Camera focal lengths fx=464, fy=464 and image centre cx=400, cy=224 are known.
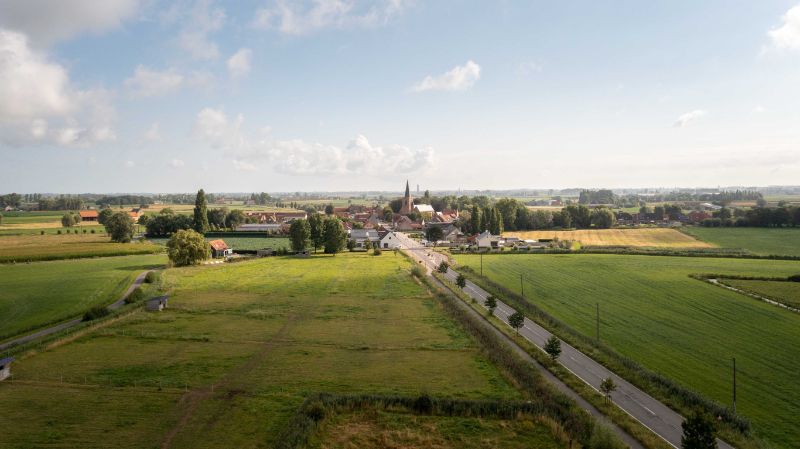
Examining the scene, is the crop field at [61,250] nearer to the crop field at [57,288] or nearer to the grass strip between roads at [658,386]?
the crop field at [57,288]

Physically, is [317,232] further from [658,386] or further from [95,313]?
[658,386]

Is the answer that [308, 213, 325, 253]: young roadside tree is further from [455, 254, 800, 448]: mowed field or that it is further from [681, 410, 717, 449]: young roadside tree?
[681, 410, 717, 449]: young roadside tree

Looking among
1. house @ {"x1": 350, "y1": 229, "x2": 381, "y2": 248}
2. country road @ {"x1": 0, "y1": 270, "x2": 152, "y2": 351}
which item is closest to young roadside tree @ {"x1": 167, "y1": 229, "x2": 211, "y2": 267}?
country road @ {"x1": 0, "y1": 270, "x2": 152, "y2": 351}

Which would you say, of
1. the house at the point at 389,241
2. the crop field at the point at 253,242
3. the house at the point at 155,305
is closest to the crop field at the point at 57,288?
the house at the point at 155,305

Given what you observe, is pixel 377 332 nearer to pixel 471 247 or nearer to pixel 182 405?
pixel 182 405

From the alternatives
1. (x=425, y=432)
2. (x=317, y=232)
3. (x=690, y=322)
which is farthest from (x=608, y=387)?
(x=317, y=232)

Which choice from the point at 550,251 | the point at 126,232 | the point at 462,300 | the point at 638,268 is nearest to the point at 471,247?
the point at 550,251
